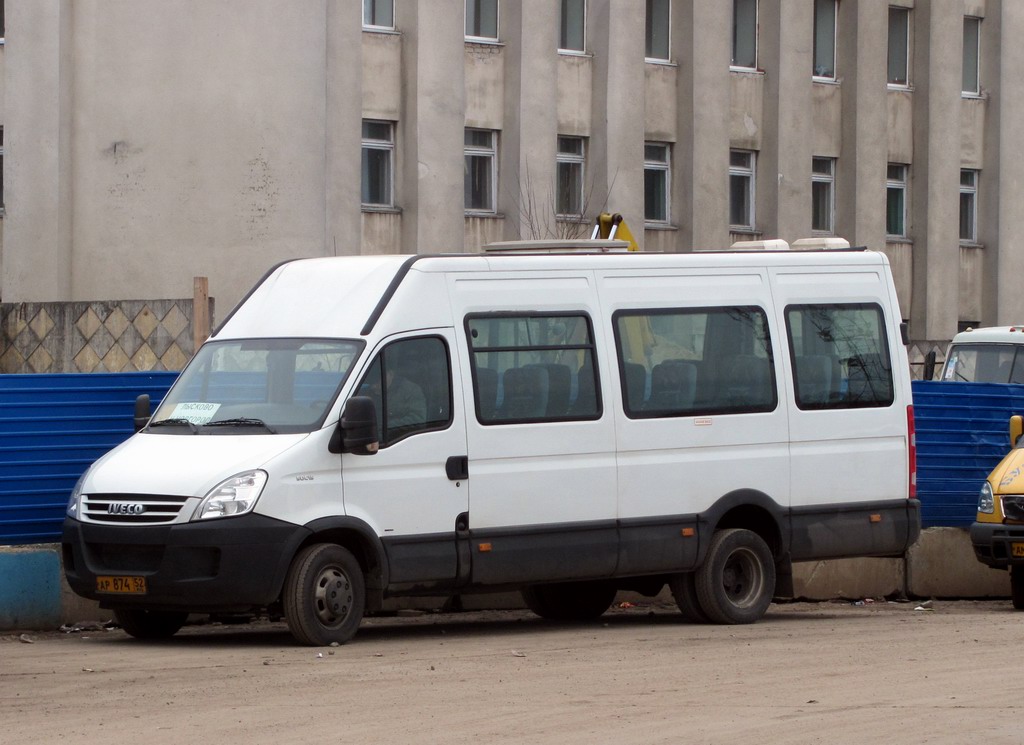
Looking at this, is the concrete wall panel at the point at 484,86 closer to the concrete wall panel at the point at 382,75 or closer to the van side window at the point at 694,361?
the concrete wall panel at the point at 382,75

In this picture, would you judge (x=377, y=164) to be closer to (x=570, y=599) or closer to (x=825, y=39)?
(x=825, y=39)

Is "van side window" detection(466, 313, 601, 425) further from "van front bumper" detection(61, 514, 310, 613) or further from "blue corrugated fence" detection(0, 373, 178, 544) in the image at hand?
"blue corrugated fence" detection(0, 373, 178, 544)

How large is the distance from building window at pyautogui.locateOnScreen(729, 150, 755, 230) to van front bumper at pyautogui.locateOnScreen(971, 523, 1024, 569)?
22.3 metres

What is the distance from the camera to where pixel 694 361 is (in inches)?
583

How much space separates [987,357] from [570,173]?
10544mm

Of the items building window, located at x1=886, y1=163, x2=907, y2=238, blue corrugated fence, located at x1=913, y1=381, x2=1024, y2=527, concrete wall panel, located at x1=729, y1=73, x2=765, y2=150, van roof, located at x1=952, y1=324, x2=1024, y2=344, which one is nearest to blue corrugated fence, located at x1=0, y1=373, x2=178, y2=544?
blue corrugated fence, located at x1=913, y1=381, x2=1024, y2=527

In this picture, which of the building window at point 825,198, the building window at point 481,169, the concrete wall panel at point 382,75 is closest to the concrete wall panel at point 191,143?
the concrete wall panel at point 382,75

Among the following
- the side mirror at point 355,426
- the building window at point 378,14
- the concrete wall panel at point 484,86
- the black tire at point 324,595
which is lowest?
the black tire at point 324,595

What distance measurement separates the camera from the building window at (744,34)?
1544 inches

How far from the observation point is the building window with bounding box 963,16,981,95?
143ft

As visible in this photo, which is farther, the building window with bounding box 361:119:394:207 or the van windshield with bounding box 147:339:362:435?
the building window with bounding box 361:119:394:207

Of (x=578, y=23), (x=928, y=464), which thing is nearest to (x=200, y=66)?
(x=578, y=23)

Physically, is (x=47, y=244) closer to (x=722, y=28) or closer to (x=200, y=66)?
(x=200, y=66)

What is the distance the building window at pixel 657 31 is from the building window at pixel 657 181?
1.66m
